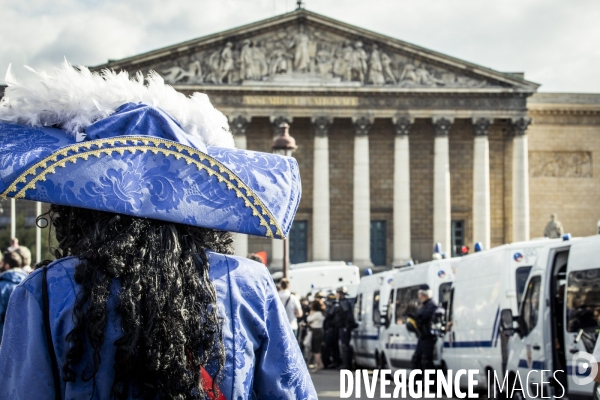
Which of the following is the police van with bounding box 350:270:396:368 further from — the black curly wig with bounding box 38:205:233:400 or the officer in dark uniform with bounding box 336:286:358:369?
the black curly wig with bounding box 38:205:233:400

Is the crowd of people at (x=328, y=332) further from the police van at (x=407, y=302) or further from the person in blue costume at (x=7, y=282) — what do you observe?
the person in blue costume at (x=7, y=282)

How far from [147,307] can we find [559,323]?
370 inches

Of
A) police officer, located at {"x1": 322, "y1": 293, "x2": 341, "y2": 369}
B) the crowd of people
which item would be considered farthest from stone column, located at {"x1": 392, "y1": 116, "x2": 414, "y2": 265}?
police officer, located at {"x1": 322, "y1": 293, "x2": 341, "y2": 369}

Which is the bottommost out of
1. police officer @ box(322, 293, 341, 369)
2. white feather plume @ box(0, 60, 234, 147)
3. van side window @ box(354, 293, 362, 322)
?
police officer @ box(322, 293, 341, 369)

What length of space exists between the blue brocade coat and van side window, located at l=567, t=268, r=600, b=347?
318 inches

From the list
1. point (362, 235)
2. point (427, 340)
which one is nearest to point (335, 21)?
point (362, 235)

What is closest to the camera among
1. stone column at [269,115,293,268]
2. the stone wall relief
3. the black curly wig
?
the black curly wig

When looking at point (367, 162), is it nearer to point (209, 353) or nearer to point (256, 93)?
point (256, 93)

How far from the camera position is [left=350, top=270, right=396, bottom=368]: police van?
70.2 feet

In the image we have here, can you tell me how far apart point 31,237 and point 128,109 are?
45.4 metres

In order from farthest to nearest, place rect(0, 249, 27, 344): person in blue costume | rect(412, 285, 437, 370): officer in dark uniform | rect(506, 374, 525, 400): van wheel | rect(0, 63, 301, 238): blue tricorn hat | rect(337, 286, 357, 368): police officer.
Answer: rect(337, 286, 357, 368): police officer, rect(412, 285, 437, 370): officer in dark uniform, rect(506, 374, 525, 400): van wheel, rect(0, 249, 27, 344): person in blue costume, rect(0, 63, 301, 238): blue tricorn hat

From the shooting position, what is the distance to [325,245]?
150 ft

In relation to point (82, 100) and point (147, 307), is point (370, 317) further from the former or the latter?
point (147, 307)

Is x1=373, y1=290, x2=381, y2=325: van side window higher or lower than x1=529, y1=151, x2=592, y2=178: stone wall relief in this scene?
lower
